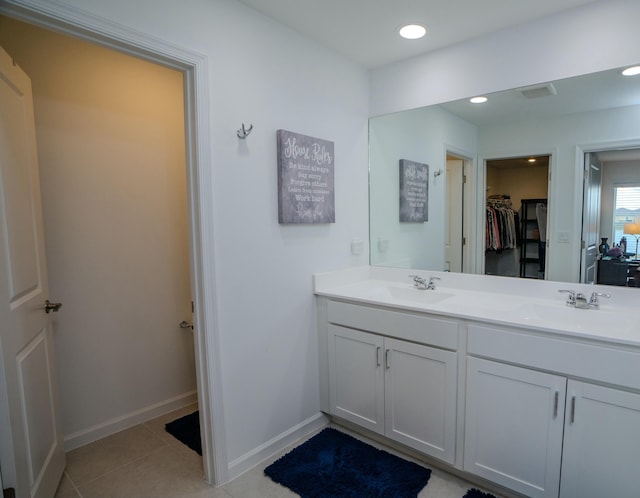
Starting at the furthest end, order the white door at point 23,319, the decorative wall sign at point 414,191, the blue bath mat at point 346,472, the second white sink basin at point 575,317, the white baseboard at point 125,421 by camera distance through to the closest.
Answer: the decorative wall sign at point 414,191 → the white baseboard at point 125,421 → the blue bath mat at point 346,472 → the second white sink basin at point 575,317 → the white door at point 23,319

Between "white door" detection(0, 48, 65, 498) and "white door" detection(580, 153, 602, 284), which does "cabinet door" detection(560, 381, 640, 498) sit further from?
"white door" detection(0, 48, 65, 498)

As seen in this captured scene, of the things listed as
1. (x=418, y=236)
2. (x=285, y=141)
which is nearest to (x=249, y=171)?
(x=285, y=141)

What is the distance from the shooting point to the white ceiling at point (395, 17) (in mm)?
1824

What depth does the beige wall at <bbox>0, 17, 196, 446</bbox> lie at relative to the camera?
6.79ft

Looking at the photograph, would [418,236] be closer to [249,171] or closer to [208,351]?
[249,171]

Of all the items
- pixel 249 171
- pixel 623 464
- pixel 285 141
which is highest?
pixel 285 141

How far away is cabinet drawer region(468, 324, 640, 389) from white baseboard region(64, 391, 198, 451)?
2.02 metres

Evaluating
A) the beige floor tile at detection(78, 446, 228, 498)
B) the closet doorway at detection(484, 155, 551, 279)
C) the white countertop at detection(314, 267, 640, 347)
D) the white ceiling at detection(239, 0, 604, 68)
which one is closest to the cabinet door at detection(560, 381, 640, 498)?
the white countertop at detection(314, 267, 640, 347)

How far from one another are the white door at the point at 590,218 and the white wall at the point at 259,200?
4.47ft

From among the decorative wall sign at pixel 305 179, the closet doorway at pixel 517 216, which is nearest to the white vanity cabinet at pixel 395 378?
the decorative wall sign at pixel 305 179

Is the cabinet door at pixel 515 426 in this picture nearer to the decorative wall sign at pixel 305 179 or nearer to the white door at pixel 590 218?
the white door at pixel 590 218

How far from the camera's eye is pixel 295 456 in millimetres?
2074

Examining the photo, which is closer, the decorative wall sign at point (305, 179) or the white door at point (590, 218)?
the white door at point (590, 218)

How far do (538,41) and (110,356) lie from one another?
3063 millimetres
